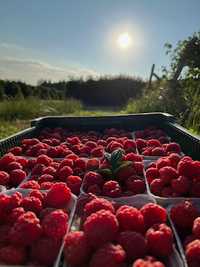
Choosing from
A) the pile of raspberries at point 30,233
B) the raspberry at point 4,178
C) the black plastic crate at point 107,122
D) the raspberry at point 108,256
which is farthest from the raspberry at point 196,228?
the black plastic crate at point 107,122

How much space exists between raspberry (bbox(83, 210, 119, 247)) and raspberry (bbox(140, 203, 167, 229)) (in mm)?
133

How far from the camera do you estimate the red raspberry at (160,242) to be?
0.98m

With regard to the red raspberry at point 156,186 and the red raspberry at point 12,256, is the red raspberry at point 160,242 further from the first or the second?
the red raspberry at point 156,186

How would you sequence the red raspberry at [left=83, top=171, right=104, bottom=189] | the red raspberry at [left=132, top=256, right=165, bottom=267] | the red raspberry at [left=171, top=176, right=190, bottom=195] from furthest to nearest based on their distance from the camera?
the red raspberry at [left=83, top=171, right=104, bottom=189], the red raspberry at [left=171, top=176, right=190, bottom=195], the red raspberry at [left=132, top=256, right=165, bottom=267]

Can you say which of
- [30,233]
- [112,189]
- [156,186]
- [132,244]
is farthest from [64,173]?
[132,244]

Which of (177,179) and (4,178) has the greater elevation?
(177,179)

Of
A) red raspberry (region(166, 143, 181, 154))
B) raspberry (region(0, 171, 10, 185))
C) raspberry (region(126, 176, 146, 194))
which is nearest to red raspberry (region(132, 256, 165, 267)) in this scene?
raspberry (region(126, 176, 146, 194))

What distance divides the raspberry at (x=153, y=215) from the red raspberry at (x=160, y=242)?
0.08 metres

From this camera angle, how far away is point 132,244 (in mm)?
972

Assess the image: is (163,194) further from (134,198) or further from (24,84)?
(24,84)

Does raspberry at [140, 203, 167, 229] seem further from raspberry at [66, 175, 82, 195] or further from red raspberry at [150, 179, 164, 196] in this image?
raspberry at [66, 175, 82, 195]

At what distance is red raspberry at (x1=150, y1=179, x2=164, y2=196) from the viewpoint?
149 centimetres

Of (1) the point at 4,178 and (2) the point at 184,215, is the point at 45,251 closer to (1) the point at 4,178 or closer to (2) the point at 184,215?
(2) the point at 184,215

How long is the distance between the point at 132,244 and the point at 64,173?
0.78 metres
